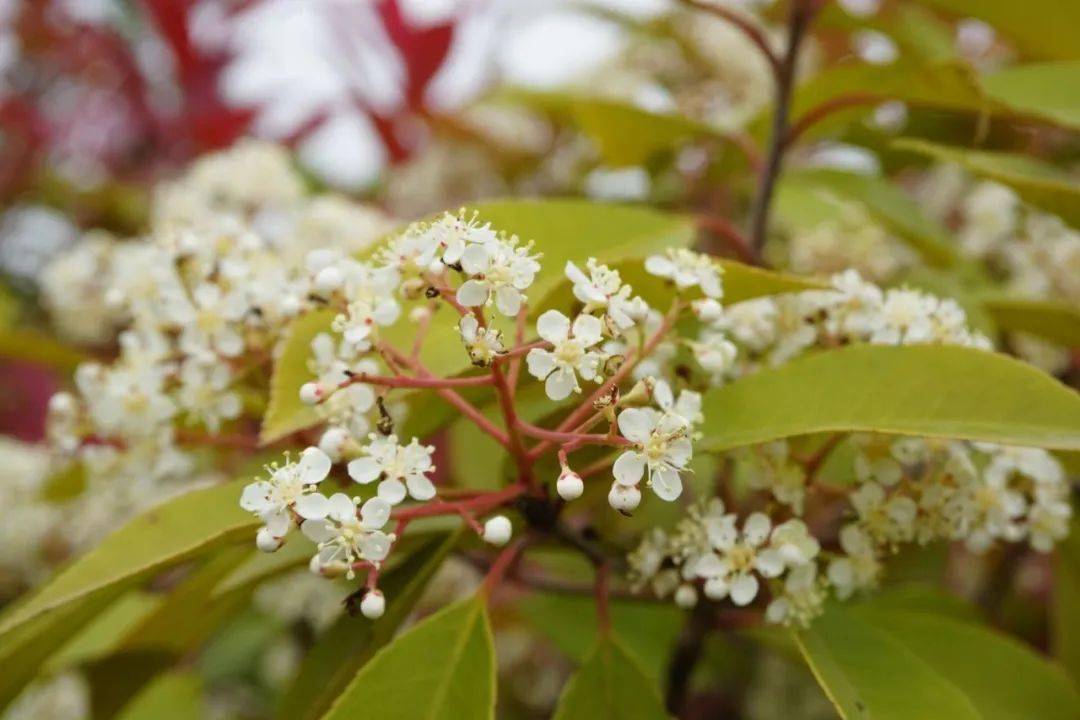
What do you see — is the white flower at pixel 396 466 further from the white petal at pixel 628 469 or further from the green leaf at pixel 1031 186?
the green leaf at pixel 1031 186

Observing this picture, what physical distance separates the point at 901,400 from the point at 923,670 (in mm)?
240

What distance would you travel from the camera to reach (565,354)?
0.75 meters

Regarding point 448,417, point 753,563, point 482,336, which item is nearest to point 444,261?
point 482,336

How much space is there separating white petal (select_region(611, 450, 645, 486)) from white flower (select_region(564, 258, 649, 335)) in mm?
92

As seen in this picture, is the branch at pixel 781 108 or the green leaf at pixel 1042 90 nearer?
the green leaf at pixel 1042 90

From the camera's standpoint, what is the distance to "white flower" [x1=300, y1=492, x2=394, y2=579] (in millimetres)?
748

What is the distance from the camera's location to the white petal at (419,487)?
0.77 metres

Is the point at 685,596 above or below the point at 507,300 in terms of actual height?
below

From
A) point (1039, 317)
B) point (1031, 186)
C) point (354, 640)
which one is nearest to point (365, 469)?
point (354, 640)

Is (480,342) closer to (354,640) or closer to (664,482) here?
(664,482)

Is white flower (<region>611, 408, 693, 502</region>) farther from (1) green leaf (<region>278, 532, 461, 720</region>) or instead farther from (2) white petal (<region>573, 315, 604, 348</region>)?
(1) green leaf (<region>278, 532, 461, 720</region>)

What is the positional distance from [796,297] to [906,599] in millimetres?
487

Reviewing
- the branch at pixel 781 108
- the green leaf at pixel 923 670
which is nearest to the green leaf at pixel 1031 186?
the branch at pixel 781 108

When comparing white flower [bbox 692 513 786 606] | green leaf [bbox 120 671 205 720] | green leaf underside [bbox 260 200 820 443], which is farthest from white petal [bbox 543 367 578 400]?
green leaf [bbox 120 671 205 720]
